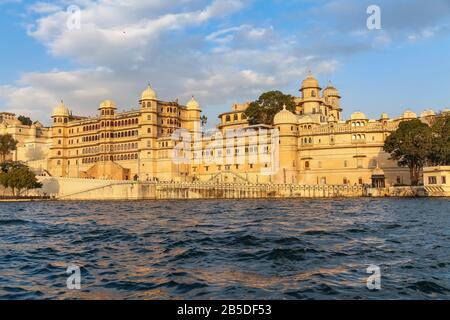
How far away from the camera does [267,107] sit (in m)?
97.4

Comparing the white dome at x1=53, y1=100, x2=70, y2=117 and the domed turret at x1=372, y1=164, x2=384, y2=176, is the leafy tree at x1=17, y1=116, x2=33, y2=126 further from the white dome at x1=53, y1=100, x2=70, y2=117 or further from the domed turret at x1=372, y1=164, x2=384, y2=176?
the domed turret at x1=372, y1=164, x2=384, y2=176

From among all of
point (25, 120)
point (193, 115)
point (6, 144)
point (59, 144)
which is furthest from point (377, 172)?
point (25, 120)

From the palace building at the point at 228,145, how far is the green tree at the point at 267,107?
3368mm

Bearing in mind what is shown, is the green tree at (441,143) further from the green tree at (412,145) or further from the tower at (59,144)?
the tower at (59,144)

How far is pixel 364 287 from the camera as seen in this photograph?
11.4 meters

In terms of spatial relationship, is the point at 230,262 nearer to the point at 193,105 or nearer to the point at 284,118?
the point at 284,118

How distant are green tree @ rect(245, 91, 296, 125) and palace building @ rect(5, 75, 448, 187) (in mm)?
3368

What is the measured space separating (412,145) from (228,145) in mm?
34984

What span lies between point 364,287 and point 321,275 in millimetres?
1750

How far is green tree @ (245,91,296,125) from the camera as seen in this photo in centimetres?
9732

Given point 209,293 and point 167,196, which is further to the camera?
point 167,196
